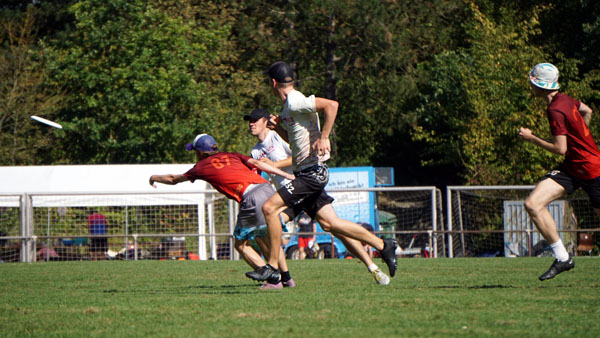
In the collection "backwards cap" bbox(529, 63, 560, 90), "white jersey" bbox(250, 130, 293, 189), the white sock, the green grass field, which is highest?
"backwards cap" bbox(529, 63, 560, 90)

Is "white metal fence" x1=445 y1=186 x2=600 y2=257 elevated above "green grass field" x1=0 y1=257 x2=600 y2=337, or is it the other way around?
"white metal fence" x1=445 y1=186 x2=600 y2=257

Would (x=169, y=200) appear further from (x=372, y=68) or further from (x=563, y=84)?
(x=372, y=68)

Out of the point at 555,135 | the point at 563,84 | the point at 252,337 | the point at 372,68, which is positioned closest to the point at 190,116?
the point at 372,68

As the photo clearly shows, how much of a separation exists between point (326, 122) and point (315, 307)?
1746 mm

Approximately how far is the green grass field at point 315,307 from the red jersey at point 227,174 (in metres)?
1.01

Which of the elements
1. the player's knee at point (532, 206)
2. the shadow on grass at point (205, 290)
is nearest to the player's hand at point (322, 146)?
the shadow on grass at point (205, 290)

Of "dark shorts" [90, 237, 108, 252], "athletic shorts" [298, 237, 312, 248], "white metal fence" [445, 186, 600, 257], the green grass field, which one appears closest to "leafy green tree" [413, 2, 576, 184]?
"white metal fence" [445, 186, 600, 257]

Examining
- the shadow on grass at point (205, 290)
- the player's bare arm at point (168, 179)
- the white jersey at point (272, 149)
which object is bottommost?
the shadow on grass at point (205, 290)

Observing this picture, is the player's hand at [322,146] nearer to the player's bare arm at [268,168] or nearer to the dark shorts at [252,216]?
the player's bare arm at [268,168]

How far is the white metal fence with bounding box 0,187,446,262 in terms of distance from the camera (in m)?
18.6

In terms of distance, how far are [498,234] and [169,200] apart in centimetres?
745

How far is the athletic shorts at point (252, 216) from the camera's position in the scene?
855 cm

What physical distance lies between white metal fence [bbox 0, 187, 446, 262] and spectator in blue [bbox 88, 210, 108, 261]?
107 millimetres

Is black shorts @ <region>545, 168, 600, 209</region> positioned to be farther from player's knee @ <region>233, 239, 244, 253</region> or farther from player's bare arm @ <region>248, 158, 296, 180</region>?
player's knee @ <region>233, 239, 244, 253</region>
